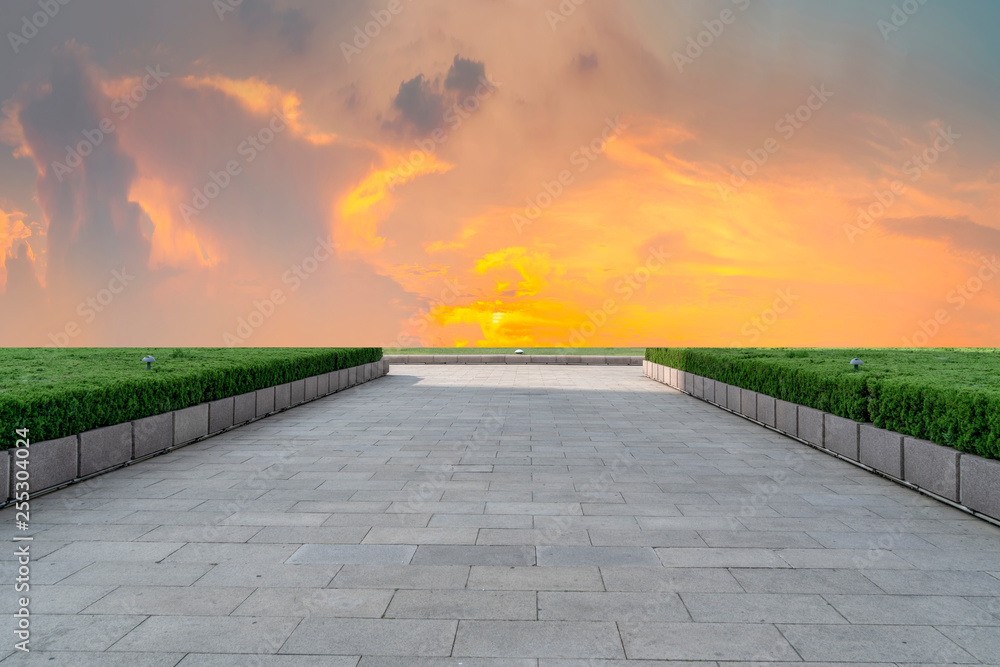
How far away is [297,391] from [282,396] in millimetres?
884

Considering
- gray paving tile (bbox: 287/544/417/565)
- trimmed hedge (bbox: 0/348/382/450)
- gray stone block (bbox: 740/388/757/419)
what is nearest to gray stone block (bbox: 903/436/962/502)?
gray stone block (bbox: 740/388/757/419)

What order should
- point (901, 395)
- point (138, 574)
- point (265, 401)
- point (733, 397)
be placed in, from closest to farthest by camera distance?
point (138, 574), point (901, 395), point (265, 401), point (733, 397)

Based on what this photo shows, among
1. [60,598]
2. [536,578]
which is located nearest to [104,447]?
[60,598]

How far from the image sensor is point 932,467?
6656 millimetres

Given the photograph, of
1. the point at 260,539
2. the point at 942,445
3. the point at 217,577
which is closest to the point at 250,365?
the point at 260,539

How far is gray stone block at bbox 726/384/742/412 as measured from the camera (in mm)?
12557

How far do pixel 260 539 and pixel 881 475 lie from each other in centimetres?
732

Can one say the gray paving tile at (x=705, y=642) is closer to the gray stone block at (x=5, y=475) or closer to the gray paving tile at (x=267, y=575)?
the gray paving tile at (x=267, y=575)

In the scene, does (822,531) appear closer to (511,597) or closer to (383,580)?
(511,597)

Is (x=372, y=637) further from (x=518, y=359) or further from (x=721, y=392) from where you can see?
(x=518, y=359)

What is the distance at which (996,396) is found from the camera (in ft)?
19.8

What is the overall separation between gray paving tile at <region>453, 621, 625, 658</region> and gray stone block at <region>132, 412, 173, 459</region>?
258 inches

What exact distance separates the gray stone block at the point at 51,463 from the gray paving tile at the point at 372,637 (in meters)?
4.71

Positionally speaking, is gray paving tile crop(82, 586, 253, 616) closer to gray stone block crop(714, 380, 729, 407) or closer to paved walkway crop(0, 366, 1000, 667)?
paved walkway crop(0, 366, 1000, 667)
